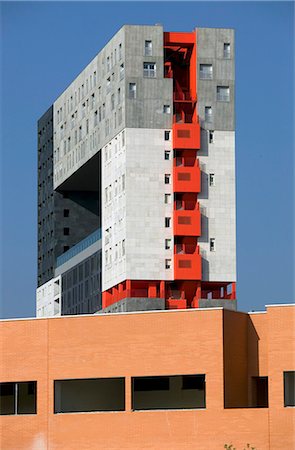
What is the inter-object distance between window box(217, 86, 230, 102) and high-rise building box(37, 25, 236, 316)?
76 mm

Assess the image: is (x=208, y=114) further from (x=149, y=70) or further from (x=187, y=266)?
(x=187, y=266)

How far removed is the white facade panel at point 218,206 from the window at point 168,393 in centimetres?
3319

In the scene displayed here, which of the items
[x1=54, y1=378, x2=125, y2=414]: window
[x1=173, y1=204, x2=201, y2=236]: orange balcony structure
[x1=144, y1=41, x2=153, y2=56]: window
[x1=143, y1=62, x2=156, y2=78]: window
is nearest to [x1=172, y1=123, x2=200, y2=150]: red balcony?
[x1=143, y1=62, x2=156, y2=78]: window

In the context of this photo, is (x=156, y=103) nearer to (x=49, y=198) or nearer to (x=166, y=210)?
(x=166, y=210)

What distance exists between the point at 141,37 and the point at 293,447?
4690 centimetres

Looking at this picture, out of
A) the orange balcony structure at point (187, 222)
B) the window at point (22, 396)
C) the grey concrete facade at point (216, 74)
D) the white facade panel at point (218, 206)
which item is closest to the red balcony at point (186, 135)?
the white facade panel at point (218, 206)

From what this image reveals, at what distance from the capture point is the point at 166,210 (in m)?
98.2

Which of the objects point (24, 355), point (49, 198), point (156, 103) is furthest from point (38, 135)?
point (24, 355)

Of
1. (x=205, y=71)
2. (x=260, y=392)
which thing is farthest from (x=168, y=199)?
(x=260, y=392)

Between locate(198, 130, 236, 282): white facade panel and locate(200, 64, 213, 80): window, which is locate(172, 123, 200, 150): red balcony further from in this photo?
locate(200, 64, 213, 80): window

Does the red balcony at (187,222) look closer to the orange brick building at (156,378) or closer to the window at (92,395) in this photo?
the window at (92,395)

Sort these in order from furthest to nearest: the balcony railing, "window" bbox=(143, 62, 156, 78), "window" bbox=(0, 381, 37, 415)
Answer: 1. the balcony railing
2. "window" bbox=(143, 62, 156, 78)
3. "window" bbox=(0, 381, 37, 415)

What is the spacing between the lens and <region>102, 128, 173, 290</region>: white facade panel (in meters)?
97.6

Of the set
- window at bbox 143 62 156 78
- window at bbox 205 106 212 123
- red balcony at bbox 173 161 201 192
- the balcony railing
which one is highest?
window at bbox 143 62 156 78
